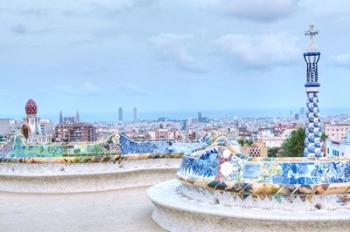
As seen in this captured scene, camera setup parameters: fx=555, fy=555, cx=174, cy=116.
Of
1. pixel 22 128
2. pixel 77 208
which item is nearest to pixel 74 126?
pixel 22 128

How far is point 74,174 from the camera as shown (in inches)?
546

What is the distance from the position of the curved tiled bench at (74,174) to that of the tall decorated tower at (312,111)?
4.75m

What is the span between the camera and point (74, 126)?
247 feet

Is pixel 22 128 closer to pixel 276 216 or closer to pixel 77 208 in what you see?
pixel 77 208

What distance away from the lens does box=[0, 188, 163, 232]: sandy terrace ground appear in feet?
31.6

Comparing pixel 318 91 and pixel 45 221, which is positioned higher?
pixel 318 91

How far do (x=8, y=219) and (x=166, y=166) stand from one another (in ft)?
18.4

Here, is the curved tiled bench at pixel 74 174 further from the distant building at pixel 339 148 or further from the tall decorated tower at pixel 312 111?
the distant building at pixel 339 148

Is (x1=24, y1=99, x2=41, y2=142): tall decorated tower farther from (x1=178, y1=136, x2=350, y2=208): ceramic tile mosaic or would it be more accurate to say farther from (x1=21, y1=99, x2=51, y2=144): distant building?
(x1=178, y1=136, x2=350, y2=208): ceramic tile mosaic

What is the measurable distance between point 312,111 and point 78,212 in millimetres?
5230

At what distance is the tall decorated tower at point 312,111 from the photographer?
1143 cm

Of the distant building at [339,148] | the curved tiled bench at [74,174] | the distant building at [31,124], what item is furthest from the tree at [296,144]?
the curved tiled bench at [74,174]

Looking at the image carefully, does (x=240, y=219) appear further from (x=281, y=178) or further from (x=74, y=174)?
(x=74, y=174)

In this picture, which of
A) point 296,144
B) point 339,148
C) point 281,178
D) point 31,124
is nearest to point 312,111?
point 281,178
